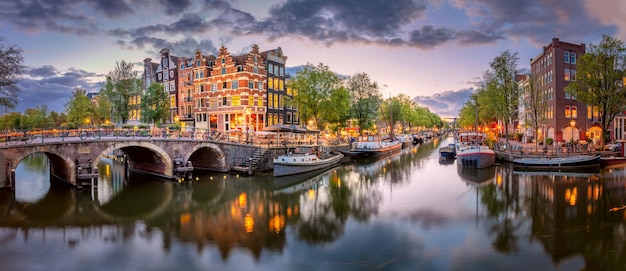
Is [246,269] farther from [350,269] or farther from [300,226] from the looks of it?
[300,226]

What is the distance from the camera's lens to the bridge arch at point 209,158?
4184 centimetres

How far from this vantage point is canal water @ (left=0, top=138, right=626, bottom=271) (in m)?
16.5

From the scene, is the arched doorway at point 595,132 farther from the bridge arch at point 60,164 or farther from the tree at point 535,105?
the bridge arch at point 60,164

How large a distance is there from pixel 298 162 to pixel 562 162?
2713 cm

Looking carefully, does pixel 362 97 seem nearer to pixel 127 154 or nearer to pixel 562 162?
pixel 562 162

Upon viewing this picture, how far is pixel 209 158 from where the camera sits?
44.5 m

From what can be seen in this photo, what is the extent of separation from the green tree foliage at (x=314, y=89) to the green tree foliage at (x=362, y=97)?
1391cm

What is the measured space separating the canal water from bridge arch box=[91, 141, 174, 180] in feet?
7.21

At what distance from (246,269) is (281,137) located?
31110mm

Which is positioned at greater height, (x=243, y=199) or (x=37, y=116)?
(x=37, y=116)

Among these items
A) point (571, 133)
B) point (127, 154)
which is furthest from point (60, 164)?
point (571, 133)

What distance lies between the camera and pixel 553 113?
62.2 m

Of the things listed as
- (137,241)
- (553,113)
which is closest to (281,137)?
(137,241)

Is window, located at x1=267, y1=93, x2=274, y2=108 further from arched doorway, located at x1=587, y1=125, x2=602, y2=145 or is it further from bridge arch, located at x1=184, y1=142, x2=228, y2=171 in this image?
arched doorway, located at x1=587, y1=125, x2=602, y2=145
